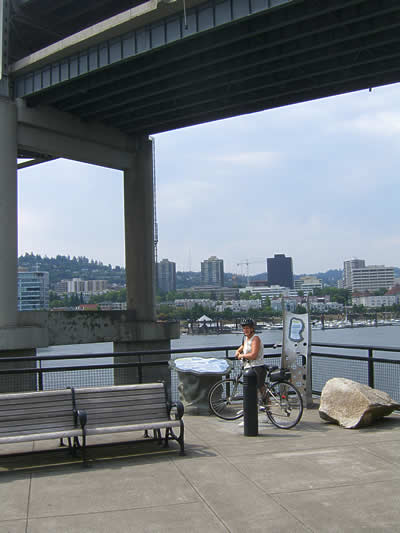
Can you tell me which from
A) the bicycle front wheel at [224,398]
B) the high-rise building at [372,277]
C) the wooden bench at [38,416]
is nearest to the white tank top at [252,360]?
the bicycle front wheel at [224,398]

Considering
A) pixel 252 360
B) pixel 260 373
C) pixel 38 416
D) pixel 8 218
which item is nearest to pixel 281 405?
pixel 260 373

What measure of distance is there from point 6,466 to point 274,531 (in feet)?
11.9

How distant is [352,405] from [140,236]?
31934 mm

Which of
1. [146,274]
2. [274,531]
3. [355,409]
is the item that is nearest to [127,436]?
[355,409]

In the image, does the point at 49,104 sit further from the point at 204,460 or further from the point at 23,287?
the point at 23,287

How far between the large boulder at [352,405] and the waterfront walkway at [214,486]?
0.40 metres

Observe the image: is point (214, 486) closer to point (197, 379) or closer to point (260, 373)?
point (260, 373)

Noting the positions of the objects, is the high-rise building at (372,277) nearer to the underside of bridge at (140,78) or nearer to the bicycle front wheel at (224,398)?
the underside of bridge at (140,78)

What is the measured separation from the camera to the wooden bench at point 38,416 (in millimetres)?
6855

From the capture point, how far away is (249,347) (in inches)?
370

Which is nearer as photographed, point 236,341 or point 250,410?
point 250,410

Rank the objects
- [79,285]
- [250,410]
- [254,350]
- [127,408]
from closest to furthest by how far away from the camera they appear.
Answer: [127,408] < [250,410] < [254,350] < [79,285]

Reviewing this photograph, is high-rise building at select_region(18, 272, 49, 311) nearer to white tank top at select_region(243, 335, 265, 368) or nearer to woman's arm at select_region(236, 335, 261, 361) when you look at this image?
white tank top at select_region(243, 335, 265, 368)

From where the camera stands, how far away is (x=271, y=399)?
948cm
